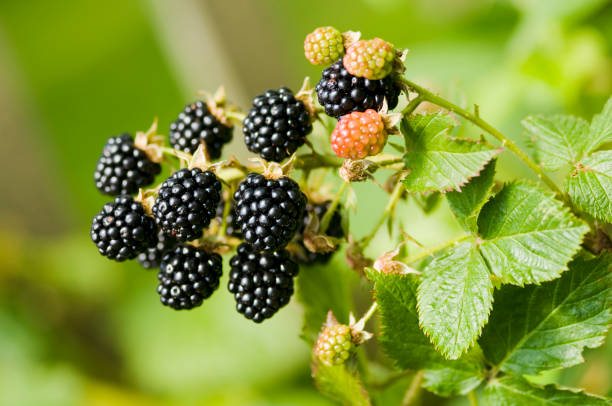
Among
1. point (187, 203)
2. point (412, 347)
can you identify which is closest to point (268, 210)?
point (187, 203)

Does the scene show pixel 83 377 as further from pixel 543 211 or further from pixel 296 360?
pixel 543 211

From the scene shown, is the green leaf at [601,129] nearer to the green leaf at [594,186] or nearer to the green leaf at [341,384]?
the green leaf at [594,186]

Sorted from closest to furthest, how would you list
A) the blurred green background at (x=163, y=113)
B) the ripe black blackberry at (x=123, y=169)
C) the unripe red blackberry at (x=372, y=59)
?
the unripe red blackberry at (x=372, y=59) → the ripe black blackberry at (x=123, y=169) → the blurred green background at (x=163, y=113)

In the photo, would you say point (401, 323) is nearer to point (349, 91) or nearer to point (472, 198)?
point (472, 198)

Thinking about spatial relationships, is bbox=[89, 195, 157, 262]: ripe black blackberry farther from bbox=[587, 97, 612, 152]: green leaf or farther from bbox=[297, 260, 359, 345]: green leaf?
bbox=[587, 97, 612, 152]: green leaf

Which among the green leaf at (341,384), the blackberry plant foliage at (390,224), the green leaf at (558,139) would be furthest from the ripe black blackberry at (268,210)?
the green leaf at (558,139)
